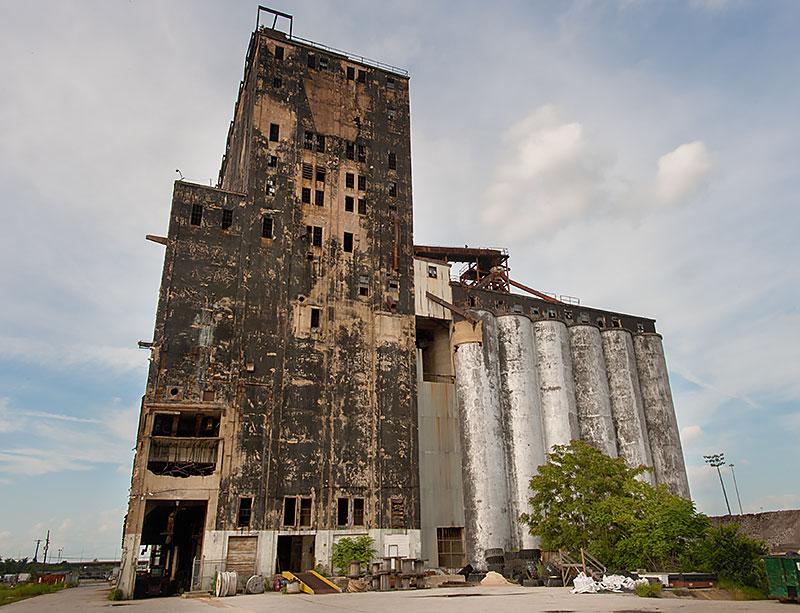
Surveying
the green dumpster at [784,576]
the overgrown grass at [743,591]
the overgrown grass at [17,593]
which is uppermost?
the green dumpster at [784,576]

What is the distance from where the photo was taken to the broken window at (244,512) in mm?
33156

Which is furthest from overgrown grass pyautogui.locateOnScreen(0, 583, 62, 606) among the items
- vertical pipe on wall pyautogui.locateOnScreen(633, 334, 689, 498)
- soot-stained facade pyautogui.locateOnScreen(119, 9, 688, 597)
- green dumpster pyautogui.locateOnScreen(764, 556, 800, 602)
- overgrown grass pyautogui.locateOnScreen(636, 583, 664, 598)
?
vertical pipe on wall pyautogui.locateOnScreen(633, 334, 689, 498)

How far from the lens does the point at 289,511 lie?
3472 cm

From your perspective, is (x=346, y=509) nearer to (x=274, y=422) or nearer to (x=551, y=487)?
(x=274, y=422)

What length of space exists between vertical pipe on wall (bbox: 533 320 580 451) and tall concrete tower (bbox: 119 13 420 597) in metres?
11.8

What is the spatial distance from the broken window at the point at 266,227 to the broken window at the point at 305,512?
58.1ft

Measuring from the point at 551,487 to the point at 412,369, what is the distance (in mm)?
12321

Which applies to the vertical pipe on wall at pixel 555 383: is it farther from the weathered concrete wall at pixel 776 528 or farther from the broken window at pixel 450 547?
the weathered concrete wall at pixel 776 528

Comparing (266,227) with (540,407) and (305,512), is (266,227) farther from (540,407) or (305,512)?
(540,407)

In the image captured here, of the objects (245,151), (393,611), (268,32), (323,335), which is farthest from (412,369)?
(268,32)

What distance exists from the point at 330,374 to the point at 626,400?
27130 mm

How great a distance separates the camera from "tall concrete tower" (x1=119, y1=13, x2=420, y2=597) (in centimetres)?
3366

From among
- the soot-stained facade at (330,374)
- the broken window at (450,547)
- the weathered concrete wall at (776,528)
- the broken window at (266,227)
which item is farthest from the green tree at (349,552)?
the weathered concrete wall at (776,528)

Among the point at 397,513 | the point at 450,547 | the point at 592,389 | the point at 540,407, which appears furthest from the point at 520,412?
the point at 397,513
